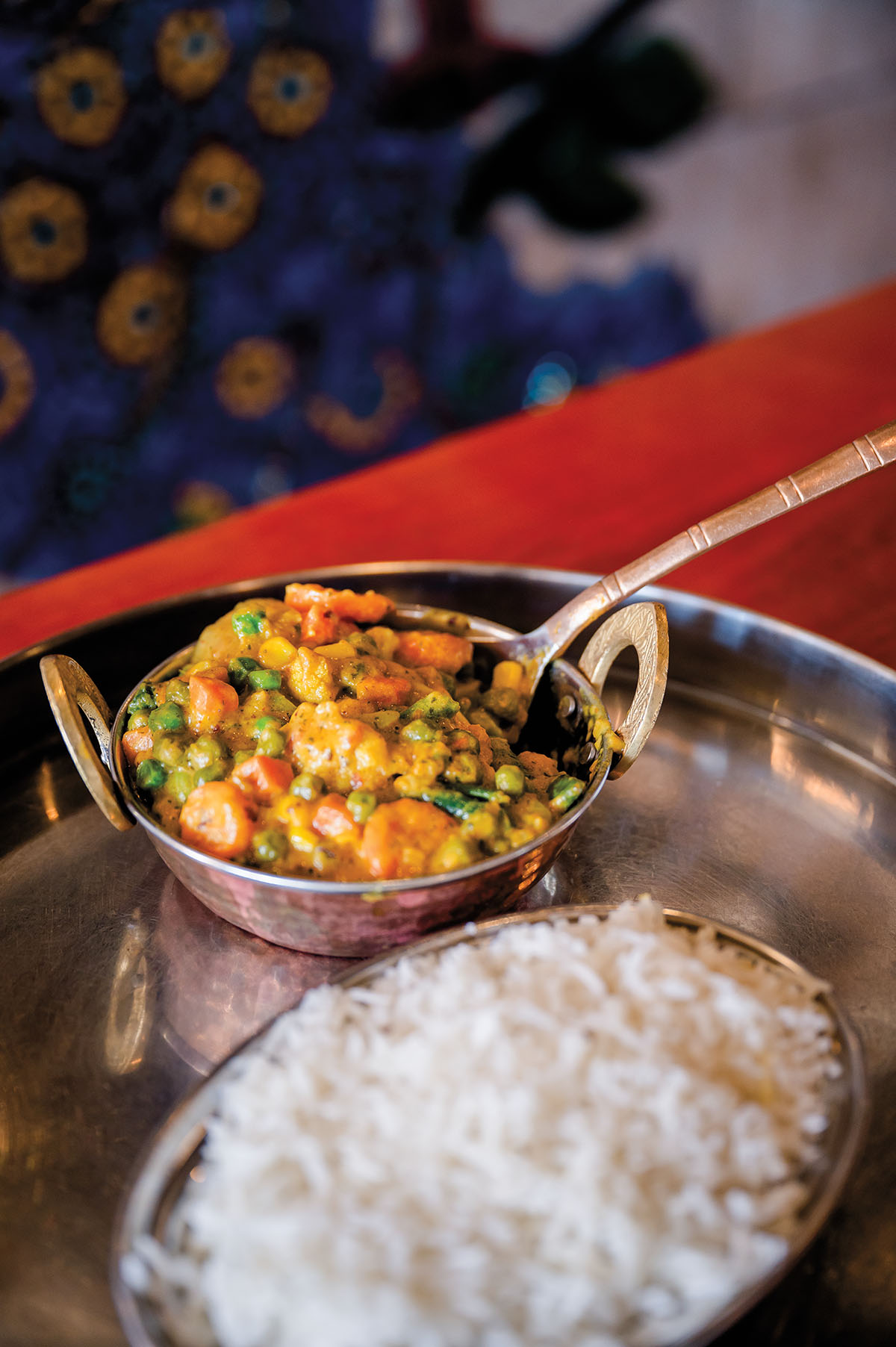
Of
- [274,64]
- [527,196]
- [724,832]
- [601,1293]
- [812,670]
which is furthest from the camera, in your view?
[527,196]

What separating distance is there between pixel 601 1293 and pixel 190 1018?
1.74 feet

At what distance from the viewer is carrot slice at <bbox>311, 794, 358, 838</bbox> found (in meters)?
1.08

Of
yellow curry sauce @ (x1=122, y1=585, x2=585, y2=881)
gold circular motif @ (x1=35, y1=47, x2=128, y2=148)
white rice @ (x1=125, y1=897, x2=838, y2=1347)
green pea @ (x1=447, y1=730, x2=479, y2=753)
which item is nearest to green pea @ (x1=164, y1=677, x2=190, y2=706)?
yellow curry sauce @ (x1=122, y1=585, x2=585, y2=881)

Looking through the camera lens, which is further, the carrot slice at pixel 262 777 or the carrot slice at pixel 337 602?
the carrot slice at pixel 337 602

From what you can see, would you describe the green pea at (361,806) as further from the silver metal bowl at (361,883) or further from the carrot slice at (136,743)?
the carrot slice at (136,743)

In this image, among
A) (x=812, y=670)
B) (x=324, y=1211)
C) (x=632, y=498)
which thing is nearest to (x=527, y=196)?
(x=632, y=498)

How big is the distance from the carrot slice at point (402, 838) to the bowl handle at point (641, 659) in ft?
0.95

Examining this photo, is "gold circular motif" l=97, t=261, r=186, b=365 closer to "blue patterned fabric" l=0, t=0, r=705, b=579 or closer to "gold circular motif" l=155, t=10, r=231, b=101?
"blue patterned fabric" l=0, t=0, r=705, b=579

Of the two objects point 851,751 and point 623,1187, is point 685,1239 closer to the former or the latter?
point 623,1187

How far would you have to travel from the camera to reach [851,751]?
1.43 metres

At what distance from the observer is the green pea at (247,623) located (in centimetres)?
130

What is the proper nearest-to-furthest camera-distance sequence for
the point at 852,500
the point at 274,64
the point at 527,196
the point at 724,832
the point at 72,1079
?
the point at 72,1079 → the point at 724,832 → the point at 852,500 → the point at 274,64 → the point at 527,196

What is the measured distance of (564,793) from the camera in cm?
117

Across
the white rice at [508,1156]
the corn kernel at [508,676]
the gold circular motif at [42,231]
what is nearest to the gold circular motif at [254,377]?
the gold circular motif at [42,231]
